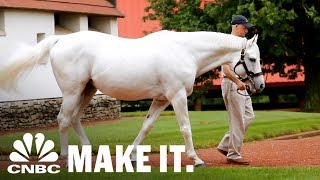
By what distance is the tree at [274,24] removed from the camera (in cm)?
3008

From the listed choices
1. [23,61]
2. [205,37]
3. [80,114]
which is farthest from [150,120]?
[23,61]

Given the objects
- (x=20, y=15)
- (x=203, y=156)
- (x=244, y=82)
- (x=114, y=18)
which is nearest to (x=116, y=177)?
(x=244, y=82)

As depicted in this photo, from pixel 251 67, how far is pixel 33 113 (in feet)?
42.0

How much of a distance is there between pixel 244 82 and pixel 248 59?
1.15ft

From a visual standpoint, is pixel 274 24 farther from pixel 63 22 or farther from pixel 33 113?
pixel 33 113

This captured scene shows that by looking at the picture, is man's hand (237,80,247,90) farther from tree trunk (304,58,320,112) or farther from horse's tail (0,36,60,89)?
tree trunk (304,58,320,112)

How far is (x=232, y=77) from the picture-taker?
11633 millimetres

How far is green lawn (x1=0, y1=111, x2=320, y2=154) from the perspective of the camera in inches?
652

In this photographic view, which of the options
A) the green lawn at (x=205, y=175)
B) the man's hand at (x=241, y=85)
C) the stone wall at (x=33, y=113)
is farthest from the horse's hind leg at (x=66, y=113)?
the stone wall at (x=33, y=113)

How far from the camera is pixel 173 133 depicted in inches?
730

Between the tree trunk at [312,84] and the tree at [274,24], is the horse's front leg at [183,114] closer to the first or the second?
the tree at [274,24]

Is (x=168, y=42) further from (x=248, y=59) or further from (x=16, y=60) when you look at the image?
(x=16, y=60)

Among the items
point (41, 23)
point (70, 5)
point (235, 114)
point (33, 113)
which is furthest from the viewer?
point (70, 5)

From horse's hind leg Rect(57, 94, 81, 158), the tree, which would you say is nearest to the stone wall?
the tree
